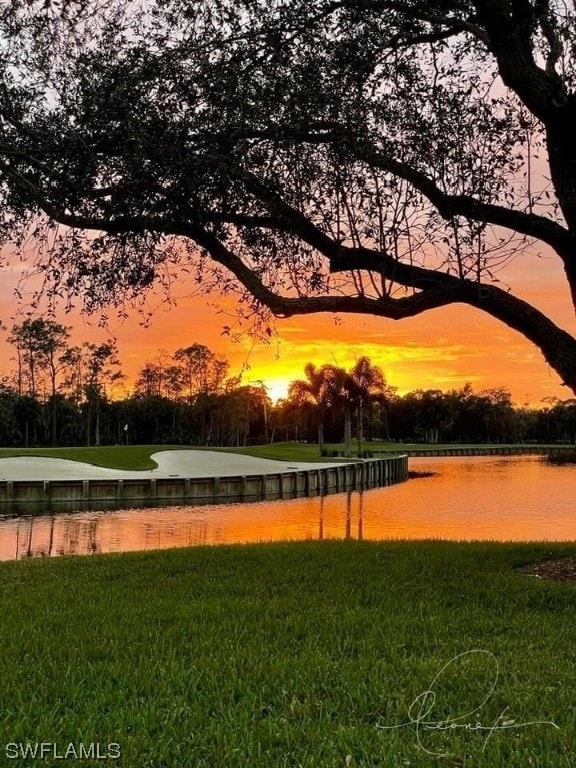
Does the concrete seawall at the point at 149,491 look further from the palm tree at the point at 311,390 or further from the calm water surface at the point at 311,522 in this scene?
the palm tree at the point at 311,390

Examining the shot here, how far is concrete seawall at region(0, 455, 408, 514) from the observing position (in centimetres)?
3020

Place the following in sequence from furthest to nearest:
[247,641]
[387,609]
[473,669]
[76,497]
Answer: [76,497], [387,609], [247,641], [473,669]

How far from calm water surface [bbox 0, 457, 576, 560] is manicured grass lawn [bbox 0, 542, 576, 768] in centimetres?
1161

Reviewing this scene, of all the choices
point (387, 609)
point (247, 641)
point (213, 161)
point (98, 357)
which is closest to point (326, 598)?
point (387, 609)

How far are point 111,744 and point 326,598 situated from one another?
134 inches

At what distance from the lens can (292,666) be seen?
4.37 meters

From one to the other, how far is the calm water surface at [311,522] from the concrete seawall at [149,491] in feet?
5.75

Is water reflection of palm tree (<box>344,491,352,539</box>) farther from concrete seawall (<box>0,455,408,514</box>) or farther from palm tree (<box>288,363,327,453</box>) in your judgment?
palm tree (<box>288,363,327,453</box>)

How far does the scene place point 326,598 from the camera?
6477 mm

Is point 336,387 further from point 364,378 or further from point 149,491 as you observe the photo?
point 149,491

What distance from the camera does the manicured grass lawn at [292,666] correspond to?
10.9 feet

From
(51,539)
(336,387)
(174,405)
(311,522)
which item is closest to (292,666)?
(51,539)

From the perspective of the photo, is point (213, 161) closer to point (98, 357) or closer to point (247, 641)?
point (247, 641)

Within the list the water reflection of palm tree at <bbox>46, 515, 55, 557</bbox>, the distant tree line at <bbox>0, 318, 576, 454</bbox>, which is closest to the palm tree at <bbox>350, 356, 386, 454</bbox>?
the distant tree line at <bbox>0, 318, 576, 454</bbox>
